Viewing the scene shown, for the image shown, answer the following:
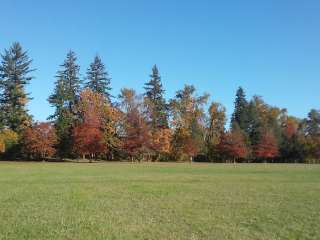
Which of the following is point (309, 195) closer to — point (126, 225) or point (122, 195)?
point (122, 195)

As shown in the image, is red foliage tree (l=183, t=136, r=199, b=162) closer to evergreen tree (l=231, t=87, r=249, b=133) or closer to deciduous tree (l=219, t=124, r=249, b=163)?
deciduous tree (l=219, t=124, r=249, b=163)

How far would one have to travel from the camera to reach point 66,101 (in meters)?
91.2

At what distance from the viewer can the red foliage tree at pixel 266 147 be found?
101 metres

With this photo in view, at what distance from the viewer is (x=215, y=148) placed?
100500 millimetres

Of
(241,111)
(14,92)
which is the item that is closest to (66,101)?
(14,92)

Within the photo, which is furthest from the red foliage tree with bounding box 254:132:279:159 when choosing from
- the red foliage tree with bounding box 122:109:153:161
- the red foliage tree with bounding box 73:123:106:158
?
the red foliage tree with bounding box 73:123:106:158

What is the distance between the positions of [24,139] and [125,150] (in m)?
18.3

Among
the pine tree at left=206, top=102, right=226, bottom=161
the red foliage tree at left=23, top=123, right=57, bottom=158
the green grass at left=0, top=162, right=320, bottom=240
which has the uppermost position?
the pine tree at left=206, top=102, right=226, bottom=161

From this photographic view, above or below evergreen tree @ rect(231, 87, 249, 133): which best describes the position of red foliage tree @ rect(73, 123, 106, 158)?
below

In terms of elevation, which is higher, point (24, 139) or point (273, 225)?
point (24, 139)

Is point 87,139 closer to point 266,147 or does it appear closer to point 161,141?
point 161,141

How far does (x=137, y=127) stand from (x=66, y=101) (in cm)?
1511

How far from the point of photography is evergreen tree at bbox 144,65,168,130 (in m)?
93.9

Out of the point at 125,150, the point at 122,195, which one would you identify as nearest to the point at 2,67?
the point at 125,150
